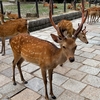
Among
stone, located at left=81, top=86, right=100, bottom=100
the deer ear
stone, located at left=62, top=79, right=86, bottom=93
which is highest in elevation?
the deer ear

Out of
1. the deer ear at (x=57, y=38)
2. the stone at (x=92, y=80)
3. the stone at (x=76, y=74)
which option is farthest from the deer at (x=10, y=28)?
the deer ear at (x=57, y=38)

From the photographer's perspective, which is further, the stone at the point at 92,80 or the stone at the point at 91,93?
the stone at the point at 92,80

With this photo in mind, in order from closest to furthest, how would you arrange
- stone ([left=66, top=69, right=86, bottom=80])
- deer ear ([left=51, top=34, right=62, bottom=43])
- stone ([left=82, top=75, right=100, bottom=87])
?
deer ear ([left=51, top=34, right=62, bottom=43]), stone ([left=82, top=75, right=100, bottom=87]), stone ([left=66, top=69, right=86, bottom=80])

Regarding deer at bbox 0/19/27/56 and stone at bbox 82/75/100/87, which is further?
deer at bbox 0/19/27/56


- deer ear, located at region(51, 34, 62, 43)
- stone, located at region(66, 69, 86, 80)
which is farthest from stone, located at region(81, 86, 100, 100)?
deer ear, located at region(51, 34, 62, 43)

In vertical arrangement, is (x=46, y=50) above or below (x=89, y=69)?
above

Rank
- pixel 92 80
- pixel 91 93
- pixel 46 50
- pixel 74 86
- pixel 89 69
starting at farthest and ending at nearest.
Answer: pixel 89 69 → pixel 92 80 → pixel 74 86 → pixel 91 93 → pixel 46 50

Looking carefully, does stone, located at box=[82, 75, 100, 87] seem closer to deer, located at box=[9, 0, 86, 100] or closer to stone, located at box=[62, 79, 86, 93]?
stone, located at box=[62, 79, 86, 93]

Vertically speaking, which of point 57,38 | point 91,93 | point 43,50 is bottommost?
point 91,93

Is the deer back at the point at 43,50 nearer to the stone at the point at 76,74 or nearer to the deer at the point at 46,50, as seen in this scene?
the deer at the point at 46,50

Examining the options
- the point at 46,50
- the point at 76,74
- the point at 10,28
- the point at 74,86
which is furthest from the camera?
the point at 10,28

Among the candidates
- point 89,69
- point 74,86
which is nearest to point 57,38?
point 74,86

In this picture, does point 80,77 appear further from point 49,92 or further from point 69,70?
point 49,92

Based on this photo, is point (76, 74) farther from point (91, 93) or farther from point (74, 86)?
point (91, 93)
